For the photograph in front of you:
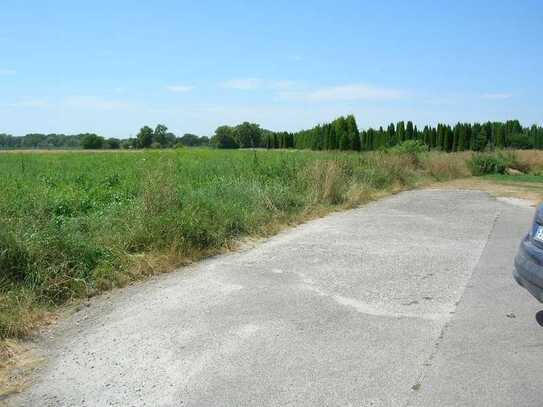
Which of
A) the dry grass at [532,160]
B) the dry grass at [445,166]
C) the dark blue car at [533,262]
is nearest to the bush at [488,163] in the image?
the dry grass at [445,166]

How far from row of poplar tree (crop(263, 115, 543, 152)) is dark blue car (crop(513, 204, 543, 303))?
123ft

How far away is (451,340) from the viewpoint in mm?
4160

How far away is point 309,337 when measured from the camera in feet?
14.0

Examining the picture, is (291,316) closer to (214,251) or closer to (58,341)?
(58,341)

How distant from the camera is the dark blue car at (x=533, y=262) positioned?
4117 millimetres

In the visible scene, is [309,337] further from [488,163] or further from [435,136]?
[435,136]

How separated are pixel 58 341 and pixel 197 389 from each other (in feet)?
5.43

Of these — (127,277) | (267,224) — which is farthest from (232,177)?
(127,277)

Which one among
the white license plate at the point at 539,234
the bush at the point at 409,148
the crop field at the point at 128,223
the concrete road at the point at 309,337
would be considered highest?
the bush at the point at 409,148

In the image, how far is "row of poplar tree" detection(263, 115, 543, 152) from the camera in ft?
148

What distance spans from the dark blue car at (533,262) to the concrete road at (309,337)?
42 centimetres

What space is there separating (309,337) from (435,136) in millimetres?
44600

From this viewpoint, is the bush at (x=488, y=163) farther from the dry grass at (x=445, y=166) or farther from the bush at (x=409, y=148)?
the bush at (x=409, y=148)

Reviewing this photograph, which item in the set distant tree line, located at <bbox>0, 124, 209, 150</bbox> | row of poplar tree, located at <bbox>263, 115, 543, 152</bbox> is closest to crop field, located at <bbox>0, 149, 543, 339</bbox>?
row of poplar tree, located at <bbox>263, 115, 543, 152</bbox>
